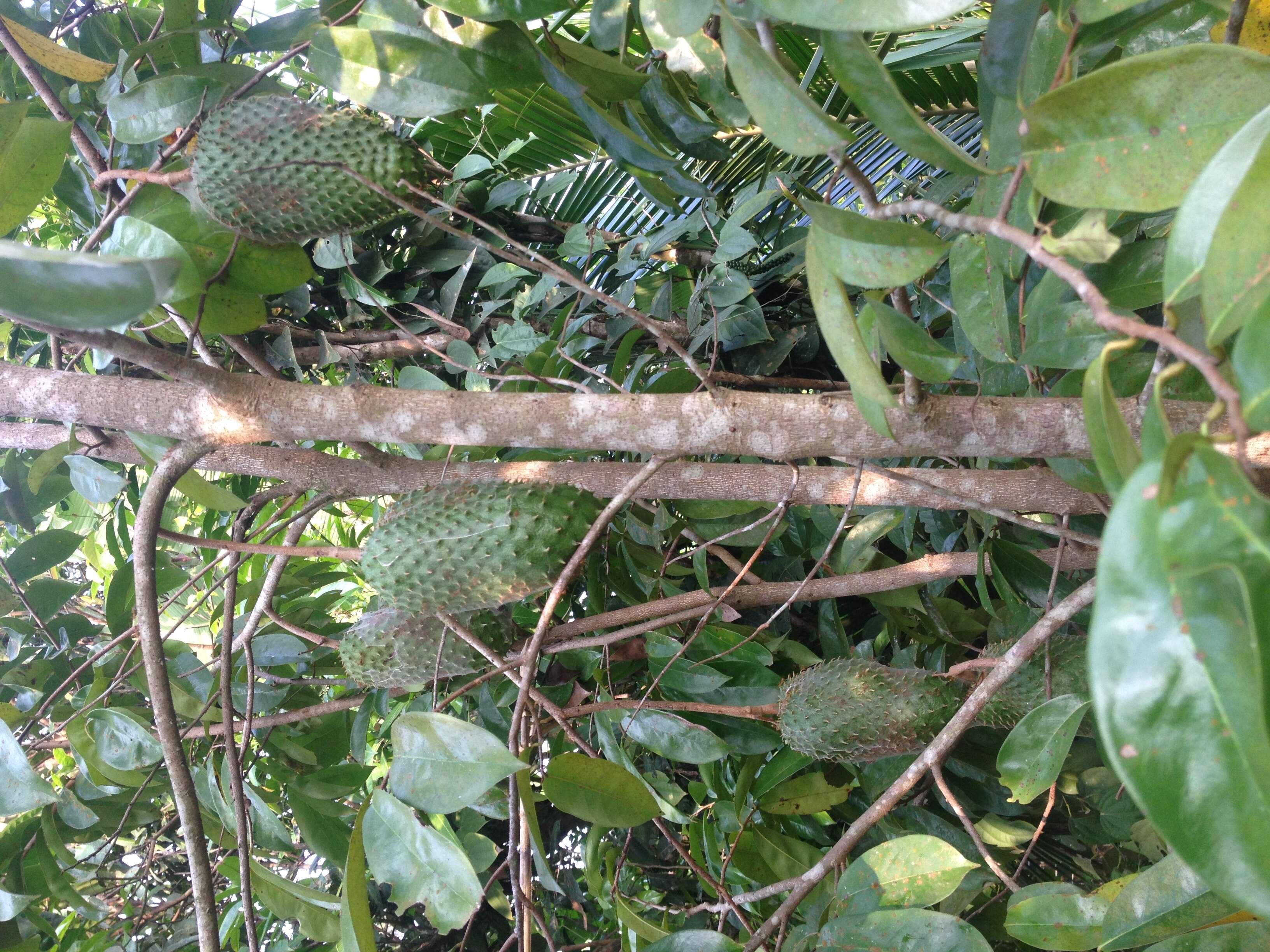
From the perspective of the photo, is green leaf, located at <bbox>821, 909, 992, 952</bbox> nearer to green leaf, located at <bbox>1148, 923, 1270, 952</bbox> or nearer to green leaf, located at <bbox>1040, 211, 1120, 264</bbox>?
green leaf, located at <bbox>1148, 923, 1270, 952</bbox>

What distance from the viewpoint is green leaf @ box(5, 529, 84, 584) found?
136 cm

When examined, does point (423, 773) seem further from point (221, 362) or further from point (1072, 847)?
point (1072, 847)

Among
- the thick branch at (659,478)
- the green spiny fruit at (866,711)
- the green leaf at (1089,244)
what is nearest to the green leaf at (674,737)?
the green spiny fruit at (866,711)

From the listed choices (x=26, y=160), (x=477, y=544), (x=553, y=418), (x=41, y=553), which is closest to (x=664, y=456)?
(x=553, y=418)

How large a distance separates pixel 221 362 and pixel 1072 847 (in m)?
1.94

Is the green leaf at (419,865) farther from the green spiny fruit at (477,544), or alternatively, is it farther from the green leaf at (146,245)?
the green leaf at (146,245)

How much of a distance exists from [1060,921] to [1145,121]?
71 cm

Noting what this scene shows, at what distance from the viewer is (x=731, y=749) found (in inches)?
53.1

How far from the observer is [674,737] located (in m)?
1.25

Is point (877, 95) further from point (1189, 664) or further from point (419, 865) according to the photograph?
point (419, 865)

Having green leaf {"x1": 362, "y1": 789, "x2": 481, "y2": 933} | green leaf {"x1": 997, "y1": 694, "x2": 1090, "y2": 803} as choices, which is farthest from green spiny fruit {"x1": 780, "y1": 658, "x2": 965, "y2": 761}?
green leaf {"x1": 362, "y1": 789, "x2": 481, "y2": 933}

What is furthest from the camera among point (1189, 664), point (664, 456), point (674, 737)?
point (674, 737)

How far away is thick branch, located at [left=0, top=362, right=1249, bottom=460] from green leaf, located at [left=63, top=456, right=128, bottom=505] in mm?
275

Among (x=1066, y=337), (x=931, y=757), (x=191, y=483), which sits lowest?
(x=931, y=757)
